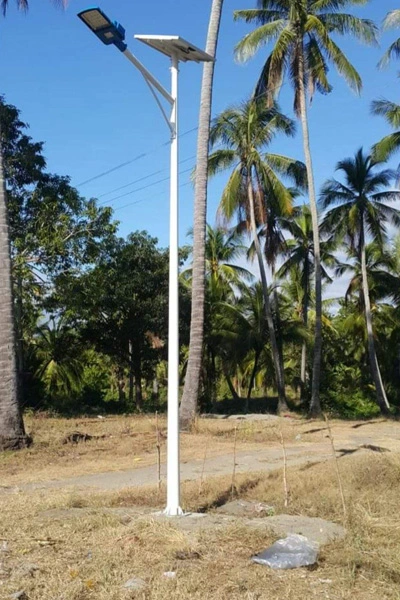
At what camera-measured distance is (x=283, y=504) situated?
839 cm

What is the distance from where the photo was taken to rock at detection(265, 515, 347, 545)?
6562 millimetres

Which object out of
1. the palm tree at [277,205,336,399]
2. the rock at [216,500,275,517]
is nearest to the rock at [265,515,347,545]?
the rock at [216,500,275,517]

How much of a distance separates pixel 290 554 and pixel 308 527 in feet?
3.91

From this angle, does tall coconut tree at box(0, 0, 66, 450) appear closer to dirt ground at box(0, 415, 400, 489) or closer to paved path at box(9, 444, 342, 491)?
dirt ground at box(0, 415, 400, 489)

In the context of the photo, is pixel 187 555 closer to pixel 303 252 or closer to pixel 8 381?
pixel 8 381

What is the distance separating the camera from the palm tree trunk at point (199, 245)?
60.8 feet

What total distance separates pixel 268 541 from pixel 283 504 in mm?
2045

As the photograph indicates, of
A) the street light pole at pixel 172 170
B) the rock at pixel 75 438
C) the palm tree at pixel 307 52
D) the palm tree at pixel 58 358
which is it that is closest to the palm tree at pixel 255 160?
the palm tree at pixel 307 52

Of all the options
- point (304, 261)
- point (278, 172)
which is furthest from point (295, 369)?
point (278, 172)

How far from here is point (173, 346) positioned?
776cm

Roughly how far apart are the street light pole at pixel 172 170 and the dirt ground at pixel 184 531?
23.5 inches

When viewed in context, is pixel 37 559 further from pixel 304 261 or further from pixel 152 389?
pixel 152 389

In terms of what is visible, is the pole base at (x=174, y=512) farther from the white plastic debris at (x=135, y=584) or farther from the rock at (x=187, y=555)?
the white plastic debris at (x=135, y=584)

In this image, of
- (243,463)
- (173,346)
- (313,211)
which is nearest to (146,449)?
(243,463)
